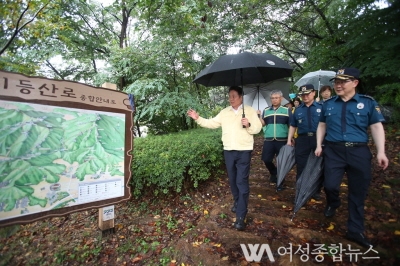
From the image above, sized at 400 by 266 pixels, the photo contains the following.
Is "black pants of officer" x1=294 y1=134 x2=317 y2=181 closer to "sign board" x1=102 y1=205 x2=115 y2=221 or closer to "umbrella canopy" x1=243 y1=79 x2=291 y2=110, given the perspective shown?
"umbrella canopy" x1=243 y1=79 x2=291 y2=110

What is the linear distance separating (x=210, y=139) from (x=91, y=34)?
27.0ft

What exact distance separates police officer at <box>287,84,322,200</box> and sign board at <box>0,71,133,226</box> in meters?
2.89

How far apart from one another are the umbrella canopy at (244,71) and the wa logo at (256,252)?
7.58 ft

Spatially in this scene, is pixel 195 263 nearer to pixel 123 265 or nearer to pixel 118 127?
pixel 123 265

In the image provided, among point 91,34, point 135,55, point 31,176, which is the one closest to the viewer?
point 31,176

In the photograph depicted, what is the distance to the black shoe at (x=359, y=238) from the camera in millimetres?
2371

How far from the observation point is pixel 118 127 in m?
2.66

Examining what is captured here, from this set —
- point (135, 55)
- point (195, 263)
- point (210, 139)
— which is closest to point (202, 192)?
point (210, 139)

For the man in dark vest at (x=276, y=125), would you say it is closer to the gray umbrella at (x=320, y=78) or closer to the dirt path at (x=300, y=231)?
the dirt path at (x=300, y=231)

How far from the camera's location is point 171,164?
3.61 metres

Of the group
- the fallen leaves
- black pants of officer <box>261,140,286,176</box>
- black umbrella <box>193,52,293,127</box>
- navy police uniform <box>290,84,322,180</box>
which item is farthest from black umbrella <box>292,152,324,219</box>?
black umbrella <box>193,52,293,127</box>

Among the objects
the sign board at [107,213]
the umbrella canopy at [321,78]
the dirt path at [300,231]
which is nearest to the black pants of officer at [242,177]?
the dirt path at [300,231]

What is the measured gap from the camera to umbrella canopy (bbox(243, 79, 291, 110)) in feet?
15.6

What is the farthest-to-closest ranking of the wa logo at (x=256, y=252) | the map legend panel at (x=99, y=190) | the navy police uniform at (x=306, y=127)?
the navy police uniform at (x=306, y=127) < the wa logo at (x=256, y=252) < the map legend panel at (x=99, y=190)
